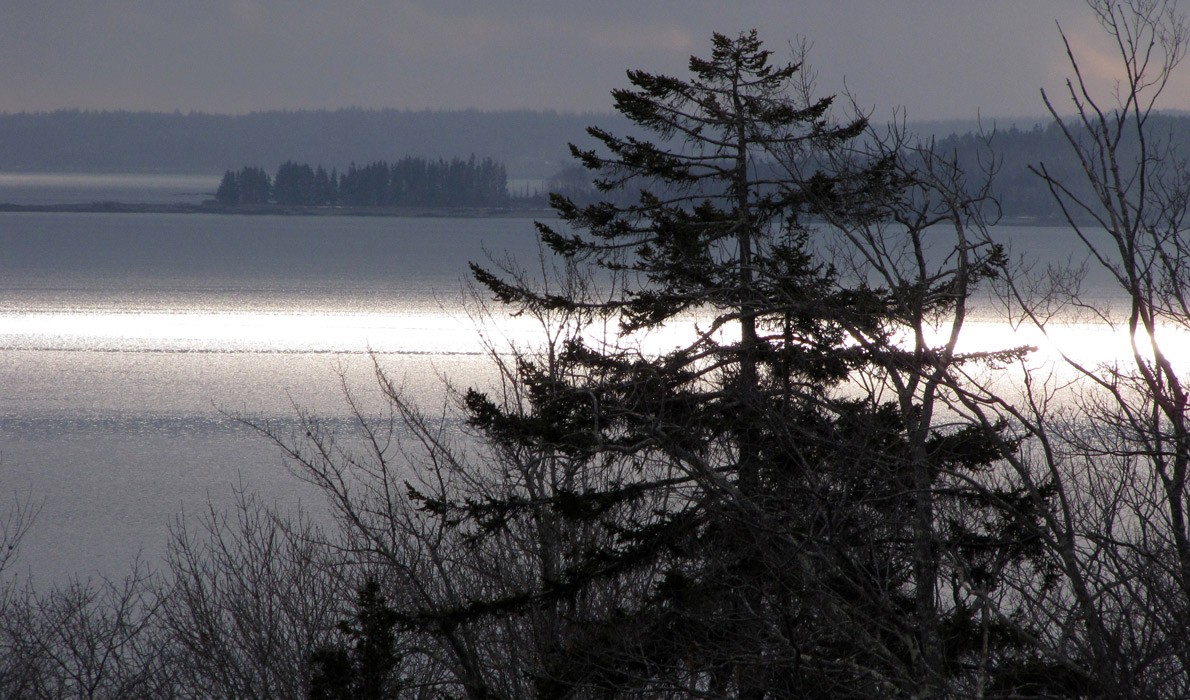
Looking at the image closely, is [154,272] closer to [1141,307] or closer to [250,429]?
[250,429]

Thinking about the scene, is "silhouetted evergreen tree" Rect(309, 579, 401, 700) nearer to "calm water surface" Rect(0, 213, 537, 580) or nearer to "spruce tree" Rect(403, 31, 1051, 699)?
"spruce tree" Rect(403, 31, 1051, 699)

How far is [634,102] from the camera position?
10.9 meters

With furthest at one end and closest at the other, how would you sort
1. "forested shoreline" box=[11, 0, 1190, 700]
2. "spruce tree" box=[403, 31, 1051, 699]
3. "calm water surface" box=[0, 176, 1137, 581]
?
"calm water surface" box=[0, 176, 1137, 581], "spruce tree" box=[403, 31, 1051, 699], "forested shoreline" box=[11, 0, 1190, 700]

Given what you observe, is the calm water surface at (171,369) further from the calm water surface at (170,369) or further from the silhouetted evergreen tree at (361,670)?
the silhouetted evergreen tree at (361,670)

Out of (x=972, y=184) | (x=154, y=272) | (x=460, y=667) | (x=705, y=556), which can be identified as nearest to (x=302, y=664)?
(x=460, y=667)

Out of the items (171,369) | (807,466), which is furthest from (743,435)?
(171,369)

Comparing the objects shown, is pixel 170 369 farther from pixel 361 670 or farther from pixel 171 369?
pixel 361 670

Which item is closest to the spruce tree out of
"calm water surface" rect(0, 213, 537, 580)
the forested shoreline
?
the forested shoreline

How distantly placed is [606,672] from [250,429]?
20620mm

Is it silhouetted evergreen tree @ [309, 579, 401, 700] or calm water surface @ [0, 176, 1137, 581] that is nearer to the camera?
silhouetted evergreen tree @ [309, 579, 401, 700]

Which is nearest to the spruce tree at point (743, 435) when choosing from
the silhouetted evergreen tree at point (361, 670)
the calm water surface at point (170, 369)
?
the silhouetted evergreen tree at point (361, 670)

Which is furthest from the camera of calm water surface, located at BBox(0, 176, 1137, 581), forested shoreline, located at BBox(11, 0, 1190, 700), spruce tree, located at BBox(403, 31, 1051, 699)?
calm water surface, located at BBox(0, 176, 1137, 581)

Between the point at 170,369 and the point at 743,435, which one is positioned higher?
the point at 743,435

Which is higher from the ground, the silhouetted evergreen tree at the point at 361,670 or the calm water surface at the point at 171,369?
the silhouetted evergreen tree at the point at 361,670
